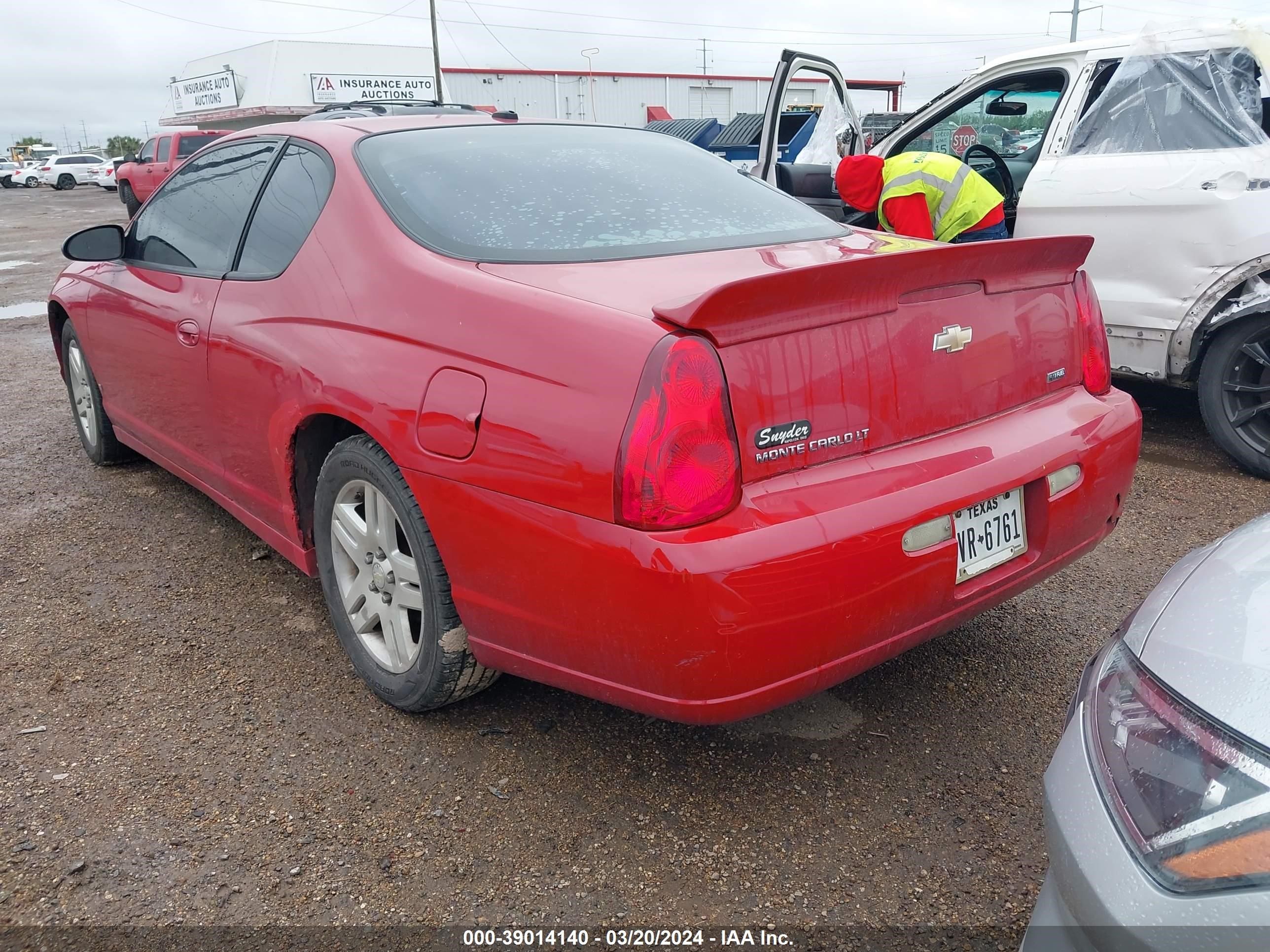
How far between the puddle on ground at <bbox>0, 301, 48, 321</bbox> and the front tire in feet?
17.8

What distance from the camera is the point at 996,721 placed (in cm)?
254

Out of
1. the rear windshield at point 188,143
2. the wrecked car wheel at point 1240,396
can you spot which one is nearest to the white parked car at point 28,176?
the rear windshield at point 188,143

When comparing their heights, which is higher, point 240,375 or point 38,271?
point 240,375

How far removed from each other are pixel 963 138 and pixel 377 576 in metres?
5.59

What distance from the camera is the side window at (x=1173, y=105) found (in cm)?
424

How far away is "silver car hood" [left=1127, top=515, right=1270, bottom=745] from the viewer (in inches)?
46.4

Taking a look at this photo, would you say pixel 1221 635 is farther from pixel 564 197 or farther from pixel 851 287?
pixel 564 197

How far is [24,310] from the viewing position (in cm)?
960

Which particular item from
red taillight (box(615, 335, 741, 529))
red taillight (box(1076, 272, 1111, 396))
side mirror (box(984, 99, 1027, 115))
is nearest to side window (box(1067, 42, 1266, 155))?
side mirror (box(984, 99, 1027, 115))

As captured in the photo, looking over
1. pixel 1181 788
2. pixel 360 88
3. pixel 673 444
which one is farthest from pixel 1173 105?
pixel 360 88

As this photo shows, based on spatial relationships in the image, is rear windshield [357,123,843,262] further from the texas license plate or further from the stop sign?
the stop sign

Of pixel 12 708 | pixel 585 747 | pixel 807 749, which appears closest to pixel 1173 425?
pixel 807 749

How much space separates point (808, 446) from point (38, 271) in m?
14.0

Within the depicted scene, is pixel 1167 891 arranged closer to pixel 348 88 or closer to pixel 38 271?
pixel 38 271
